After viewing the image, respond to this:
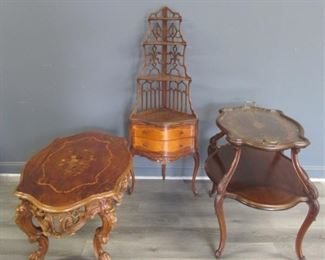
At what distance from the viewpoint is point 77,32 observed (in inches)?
98.3

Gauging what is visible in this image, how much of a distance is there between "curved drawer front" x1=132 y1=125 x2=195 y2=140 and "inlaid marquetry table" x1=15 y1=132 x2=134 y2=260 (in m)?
0.35

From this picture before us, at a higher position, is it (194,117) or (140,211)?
(194,117)

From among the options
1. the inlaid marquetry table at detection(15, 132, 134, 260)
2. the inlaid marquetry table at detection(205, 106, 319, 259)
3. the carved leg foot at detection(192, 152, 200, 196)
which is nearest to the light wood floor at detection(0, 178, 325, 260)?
the carved leg foot at detection(192, 152, 200, 196)

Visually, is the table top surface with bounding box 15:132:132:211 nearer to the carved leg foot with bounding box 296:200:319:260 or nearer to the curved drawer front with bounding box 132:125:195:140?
the curved drawer front with bounding box 132:125:195:140

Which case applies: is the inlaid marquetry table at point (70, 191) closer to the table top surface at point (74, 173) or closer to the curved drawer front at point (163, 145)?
the table top surface at point (74, 173)

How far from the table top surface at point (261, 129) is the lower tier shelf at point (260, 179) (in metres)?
0.28

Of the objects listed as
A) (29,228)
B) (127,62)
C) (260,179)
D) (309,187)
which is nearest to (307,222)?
(309,187)

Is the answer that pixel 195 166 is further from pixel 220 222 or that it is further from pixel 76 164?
pixel 76 164

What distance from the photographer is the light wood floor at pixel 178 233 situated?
77.7 inches

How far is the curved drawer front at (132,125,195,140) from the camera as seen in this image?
224cm

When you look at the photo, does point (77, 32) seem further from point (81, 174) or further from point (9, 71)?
point (81, 174)

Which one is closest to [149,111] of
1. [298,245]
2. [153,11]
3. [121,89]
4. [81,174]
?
[121,89]

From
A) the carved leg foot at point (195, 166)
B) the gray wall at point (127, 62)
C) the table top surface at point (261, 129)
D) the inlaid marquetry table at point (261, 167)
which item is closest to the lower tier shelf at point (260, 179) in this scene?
the inlaid marquetry table at point (261, 167)

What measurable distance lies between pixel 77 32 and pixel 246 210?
1.88m
